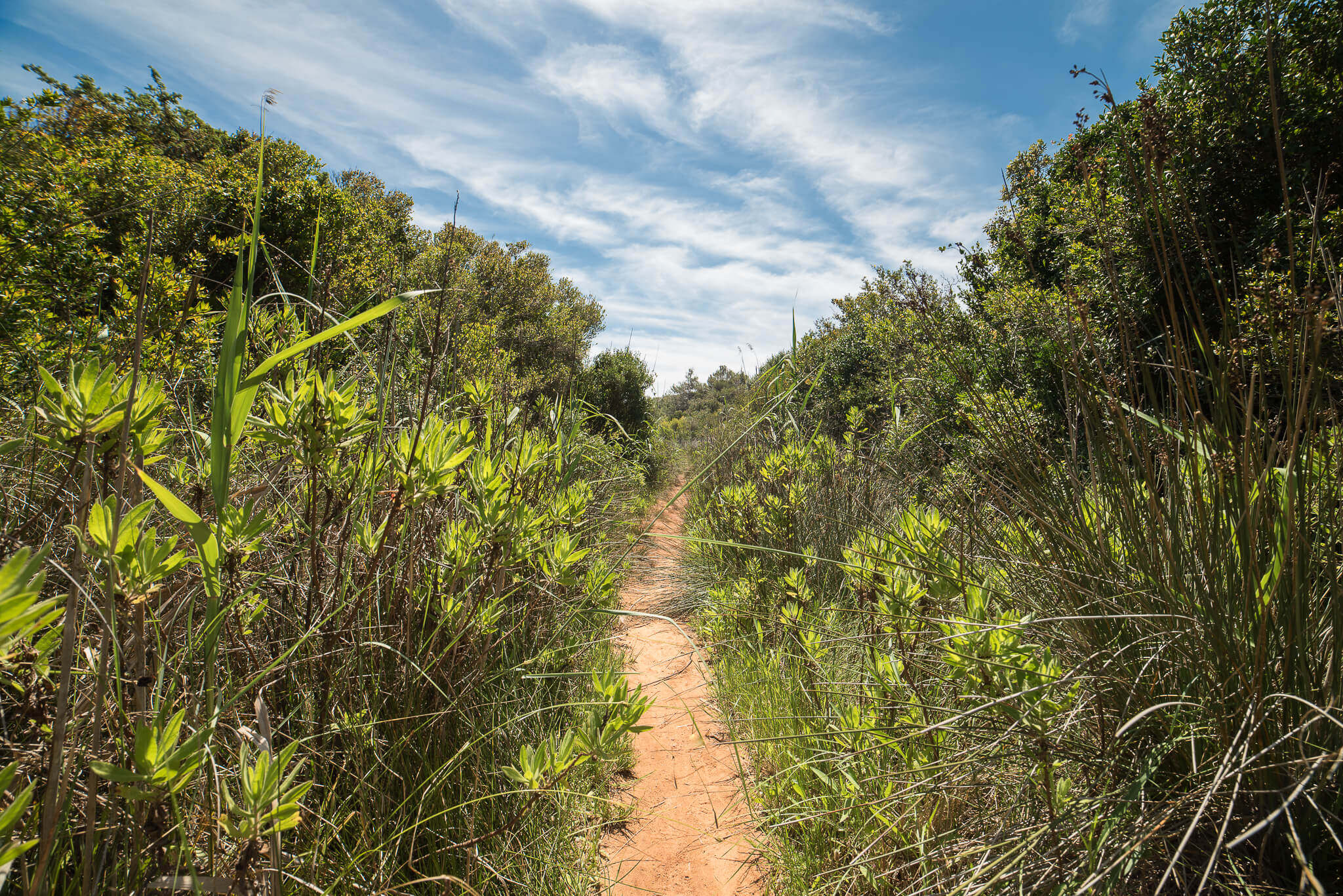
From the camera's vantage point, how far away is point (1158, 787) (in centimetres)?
99

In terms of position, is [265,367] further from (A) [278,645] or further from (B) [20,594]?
(A) [278,645]

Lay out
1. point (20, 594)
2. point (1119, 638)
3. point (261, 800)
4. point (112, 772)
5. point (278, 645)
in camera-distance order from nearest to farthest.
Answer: point (20, 594), point (112, 772), point (261, 800), point (1119, 638), point (278, 645)

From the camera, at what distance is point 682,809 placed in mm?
2078

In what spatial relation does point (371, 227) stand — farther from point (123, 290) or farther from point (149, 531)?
point (149, 531)

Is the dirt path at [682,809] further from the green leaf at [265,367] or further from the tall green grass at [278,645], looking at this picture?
the green leaf at [265,367]

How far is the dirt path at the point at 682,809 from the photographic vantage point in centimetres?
170

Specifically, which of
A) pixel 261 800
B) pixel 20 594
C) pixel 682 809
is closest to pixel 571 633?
pixel 682 809

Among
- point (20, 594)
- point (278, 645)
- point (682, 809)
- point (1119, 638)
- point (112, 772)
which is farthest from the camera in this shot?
point (682, 809)

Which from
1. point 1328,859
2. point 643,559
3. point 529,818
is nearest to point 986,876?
point 1328,859

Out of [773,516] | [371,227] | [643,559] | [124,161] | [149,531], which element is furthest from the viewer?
[371,227]

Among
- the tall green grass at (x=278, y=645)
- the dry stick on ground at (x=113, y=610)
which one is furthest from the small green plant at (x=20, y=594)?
the dry stick on ground at (x=113, y=610)

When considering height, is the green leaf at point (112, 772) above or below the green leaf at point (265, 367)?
below

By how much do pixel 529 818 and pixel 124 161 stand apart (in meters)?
7.26

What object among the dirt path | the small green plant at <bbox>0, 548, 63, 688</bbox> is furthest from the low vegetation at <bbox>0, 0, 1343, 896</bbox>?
the dirt path
